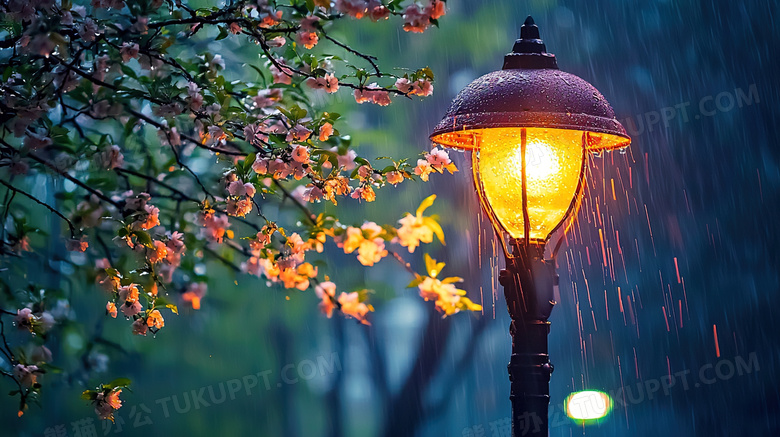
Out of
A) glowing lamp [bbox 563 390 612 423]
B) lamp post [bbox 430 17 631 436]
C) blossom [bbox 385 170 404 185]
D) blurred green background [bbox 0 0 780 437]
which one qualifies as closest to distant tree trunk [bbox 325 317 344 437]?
blurred green background [bbox 0 0 780 437]

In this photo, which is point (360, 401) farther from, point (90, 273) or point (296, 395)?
point (90, 273)

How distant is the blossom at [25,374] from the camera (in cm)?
378

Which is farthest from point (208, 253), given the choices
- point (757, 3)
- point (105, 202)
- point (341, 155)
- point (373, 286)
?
point (757, 3)

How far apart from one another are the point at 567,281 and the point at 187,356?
5.28 metres

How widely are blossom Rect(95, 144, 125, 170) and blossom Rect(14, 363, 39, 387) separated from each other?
0.86 meters

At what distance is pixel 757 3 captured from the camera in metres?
13.4

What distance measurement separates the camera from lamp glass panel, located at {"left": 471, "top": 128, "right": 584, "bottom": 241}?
432 centimetres

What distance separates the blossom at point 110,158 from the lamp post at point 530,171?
150cm

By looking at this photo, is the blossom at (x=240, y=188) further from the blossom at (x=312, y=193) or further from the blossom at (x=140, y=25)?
the blossom at (x=140, y=25)

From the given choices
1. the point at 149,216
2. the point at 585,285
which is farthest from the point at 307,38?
the point at 585,285

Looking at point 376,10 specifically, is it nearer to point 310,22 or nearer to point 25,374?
point 310,22

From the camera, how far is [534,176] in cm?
431

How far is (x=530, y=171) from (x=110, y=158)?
179 centimetres

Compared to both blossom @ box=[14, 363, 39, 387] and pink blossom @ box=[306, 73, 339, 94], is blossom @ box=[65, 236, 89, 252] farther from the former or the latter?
pink blossom @ box=[306, 73, 339, 94]
